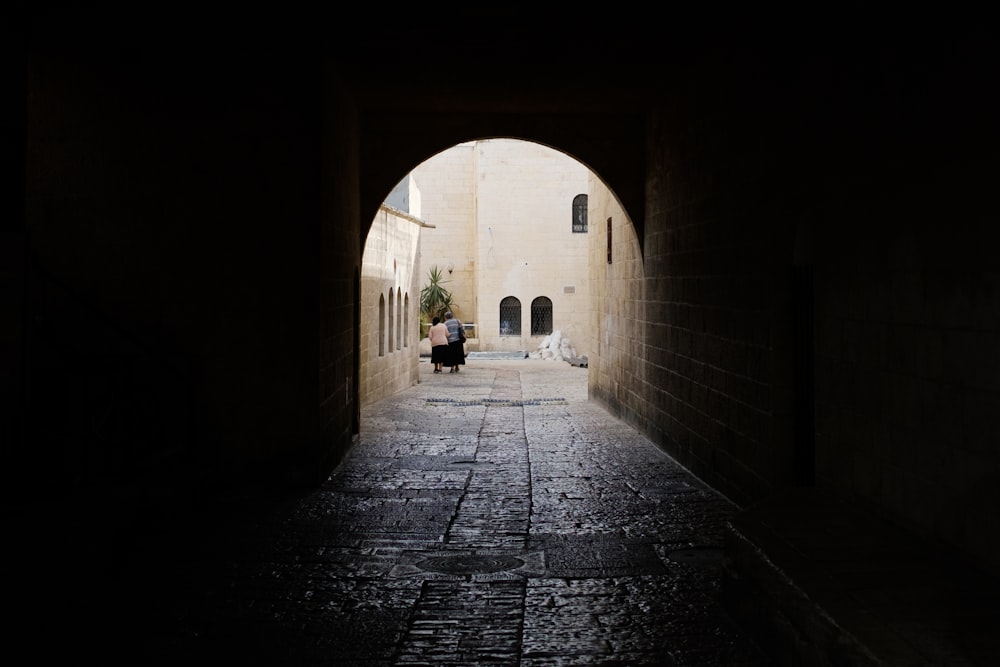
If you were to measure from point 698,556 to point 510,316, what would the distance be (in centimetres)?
2660

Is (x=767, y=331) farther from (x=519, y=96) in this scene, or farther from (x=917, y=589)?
(x=519, y=96)

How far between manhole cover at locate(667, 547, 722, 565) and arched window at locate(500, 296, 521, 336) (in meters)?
26.3

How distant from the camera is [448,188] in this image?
112 ft

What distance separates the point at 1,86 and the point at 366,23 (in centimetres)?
298

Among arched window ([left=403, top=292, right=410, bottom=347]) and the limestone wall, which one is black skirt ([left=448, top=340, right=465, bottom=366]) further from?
arched window ([left=403, top=292, right=410, bottom=347])

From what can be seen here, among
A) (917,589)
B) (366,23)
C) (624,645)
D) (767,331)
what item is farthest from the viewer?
(366,23)

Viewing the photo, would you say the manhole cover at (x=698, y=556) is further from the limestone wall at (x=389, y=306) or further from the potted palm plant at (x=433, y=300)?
the potted palm plant at (x=433, y=300)

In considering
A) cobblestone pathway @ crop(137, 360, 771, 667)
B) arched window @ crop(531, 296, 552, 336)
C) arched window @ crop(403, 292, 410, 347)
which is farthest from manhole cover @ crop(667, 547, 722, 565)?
arched window @ crop(531, 296, 552, 336)

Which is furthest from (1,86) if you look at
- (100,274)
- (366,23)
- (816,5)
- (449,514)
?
(816,5)

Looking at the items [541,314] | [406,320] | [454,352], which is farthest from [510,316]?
[406,320]

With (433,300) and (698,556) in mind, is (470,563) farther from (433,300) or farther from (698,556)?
(433,300)

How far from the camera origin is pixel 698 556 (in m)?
5.93

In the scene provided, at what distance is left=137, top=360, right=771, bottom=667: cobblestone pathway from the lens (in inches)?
172

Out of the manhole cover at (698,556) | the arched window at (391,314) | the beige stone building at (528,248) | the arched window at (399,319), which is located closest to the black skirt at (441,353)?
the arched window at (399,319)
